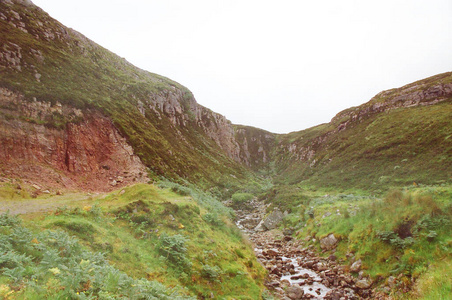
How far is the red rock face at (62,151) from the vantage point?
18.2m

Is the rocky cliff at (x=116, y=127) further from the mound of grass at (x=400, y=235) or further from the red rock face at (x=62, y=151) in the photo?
the mound of grass at (x=400, y=235)

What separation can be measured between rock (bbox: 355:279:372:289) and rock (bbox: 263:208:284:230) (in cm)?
1334

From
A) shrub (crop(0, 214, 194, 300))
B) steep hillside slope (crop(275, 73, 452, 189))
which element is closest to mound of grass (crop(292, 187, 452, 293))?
shrub (crop(0, 214, 194, 300))

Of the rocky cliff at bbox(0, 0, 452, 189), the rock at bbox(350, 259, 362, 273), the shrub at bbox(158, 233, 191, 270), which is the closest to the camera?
the shrub at bbox(158, 233, 191, 270)

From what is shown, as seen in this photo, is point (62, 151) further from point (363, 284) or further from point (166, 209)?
point (363, 284)

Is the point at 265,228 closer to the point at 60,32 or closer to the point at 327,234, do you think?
the point at 327,234

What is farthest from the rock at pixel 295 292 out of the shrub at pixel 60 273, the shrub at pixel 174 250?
the shrub at pixel 60 273

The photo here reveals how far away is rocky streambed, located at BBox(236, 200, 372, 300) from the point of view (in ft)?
38.1

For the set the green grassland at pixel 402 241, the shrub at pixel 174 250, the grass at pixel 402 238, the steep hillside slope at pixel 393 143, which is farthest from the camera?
the steep hillside slope at pixel 393 143

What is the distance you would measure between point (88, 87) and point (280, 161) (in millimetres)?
76587

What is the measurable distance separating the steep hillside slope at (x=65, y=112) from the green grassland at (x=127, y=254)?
9.68 m

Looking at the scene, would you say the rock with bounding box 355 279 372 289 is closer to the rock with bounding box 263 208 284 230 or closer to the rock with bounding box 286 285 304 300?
the rock with bounding box 286 285 304 300

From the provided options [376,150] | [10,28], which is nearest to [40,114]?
[10,28]

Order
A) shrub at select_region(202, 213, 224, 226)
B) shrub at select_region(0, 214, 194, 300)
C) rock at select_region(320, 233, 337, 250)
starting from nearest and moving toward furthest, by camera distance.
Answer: shrub at select_region(0, 214, 194, 300), shrub at select_region(202, 213, 224, 226), rock at select_region(320, 233, 337, 250)
